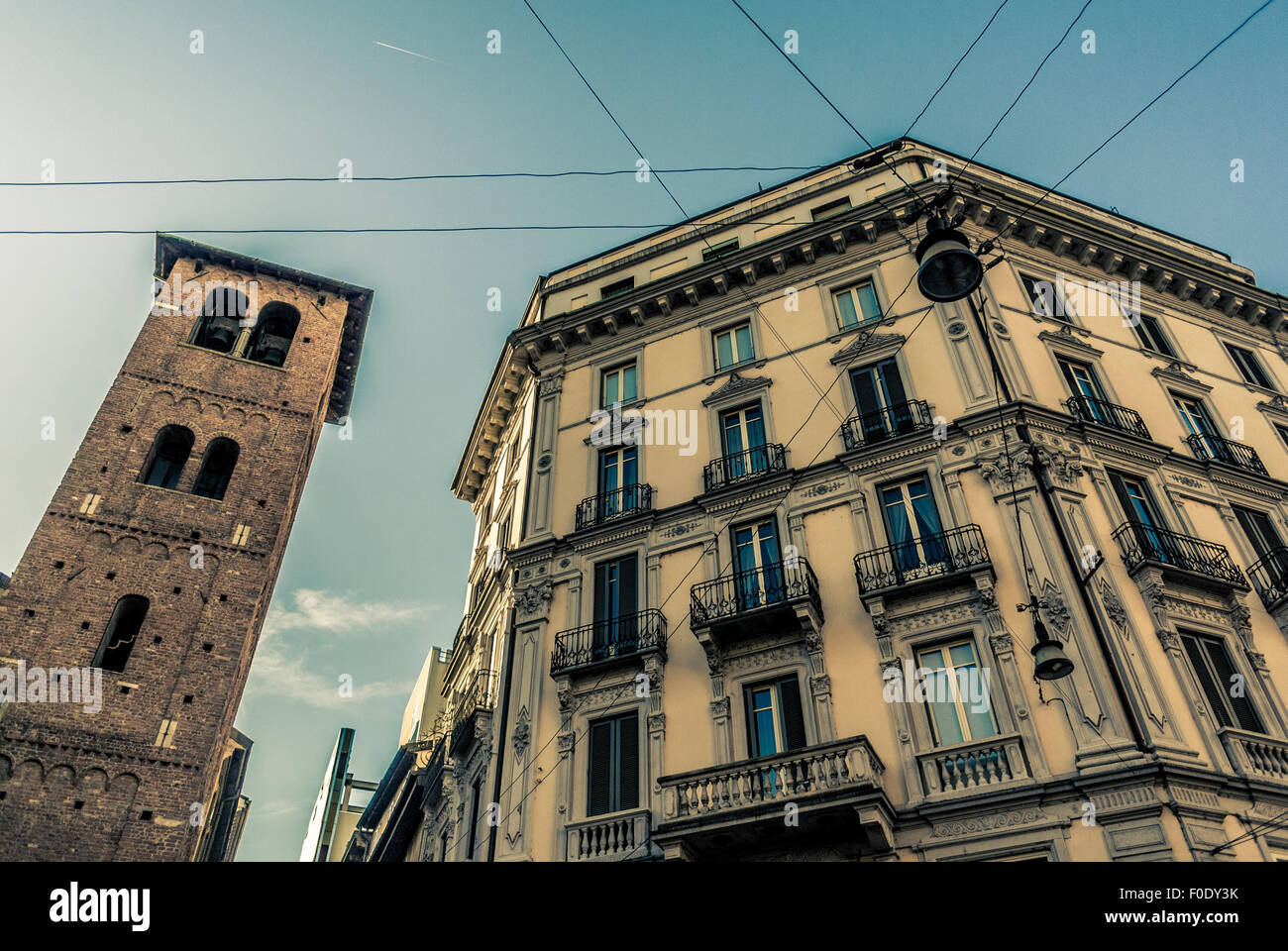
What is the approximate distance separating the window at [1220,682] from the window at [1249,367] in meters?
11.4

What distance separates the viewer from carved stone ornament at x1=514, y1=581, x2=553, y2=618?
21.8m

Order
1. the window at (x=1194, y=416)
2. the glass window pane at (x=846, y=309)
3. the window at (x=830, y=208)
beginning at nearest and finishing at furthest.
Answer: the window at (x=1194, y=416)
the glass window pane at (x=846, y=309)
the window at (x=830, y=208)

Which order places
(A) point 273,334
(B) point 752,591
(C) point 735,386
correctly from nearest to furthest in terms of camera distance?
(B) point 752,591 < (C) point 735,386 < (A) point 273,334

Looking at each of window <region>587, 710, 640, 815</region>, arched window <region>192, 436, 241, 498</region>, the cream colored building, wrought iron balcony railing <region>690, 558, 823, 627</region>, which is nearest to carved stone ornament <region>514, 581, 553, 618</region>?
the cream colored building

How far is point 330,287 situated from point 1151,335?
33358 mm

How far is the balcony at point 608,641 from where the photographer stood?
19.5 metres

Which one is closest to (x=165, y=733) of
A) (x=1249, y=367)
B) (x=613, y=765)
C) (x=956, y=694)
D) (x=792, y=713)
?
(x=613, y=765)

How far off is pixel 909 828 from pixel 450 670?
1781 centimetres

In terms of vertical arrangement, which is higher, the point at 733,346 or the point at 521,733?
the point at 733,346

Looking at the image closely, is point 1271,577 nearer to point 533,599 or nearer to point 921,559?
Answer: point 921,559

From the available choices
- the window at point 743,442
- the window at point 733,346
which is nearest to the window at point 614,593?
the window at point 743,442

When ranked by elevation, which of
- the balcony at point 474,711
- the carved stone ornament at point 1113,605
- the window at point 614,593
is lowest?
the carved stone ornament at point 1113,605

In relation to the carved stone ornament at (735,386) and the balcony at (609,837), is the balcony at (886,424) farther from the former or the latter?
the balcony at (609,837)

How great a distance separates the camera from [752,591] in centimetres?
1948
